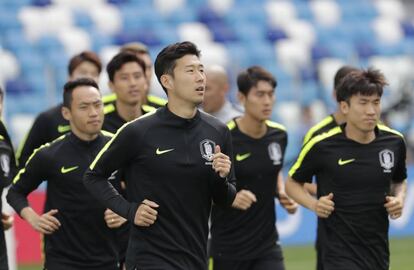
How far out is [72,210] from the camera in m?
8.16

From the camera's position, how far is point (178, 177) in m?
6.83

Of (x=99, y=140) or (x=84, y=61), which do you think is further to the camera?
(x=84, y=61)

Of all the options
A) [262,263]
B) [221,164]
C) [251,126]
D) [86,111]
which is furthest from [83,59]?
[221,164]

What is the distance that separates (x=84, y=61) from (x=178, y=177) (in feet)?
13.7

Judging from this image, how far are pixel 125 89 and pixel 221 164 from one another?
9.74ft

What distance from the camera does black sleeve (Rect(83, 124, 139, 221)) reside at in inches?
270

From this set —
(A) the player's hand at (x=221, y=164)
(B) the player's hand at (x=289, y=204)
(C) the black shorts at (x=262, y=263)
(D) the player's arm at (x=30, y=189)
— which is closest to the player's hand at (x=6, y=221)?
(D) the player's arm at (x=30, y=189)

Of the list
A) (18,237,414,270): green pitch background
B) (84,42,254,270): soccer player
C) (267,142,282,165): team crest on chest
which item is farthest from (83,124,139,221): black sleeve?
(18,237,414,270): green pitch background

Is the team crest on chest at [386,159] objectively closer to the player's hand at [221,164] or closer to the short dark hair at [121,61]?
the player's hand at [221,164]

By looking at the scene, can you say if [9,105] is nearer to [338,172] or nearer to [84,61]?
[84,61]

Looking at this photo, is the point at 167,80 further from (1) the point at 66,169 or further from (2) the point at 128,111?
(2) the point at 128,111

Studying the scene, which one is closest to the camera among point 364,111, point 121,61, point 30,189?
point 364,111

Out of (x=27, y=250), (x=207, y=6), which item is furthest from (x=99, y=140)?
(x=207, y=6)

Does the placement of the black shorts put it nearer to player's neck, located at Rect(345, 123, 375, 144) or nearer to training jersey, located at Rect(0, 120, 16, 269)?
player's neck, located at Rect(345, 123, 375, 144)
